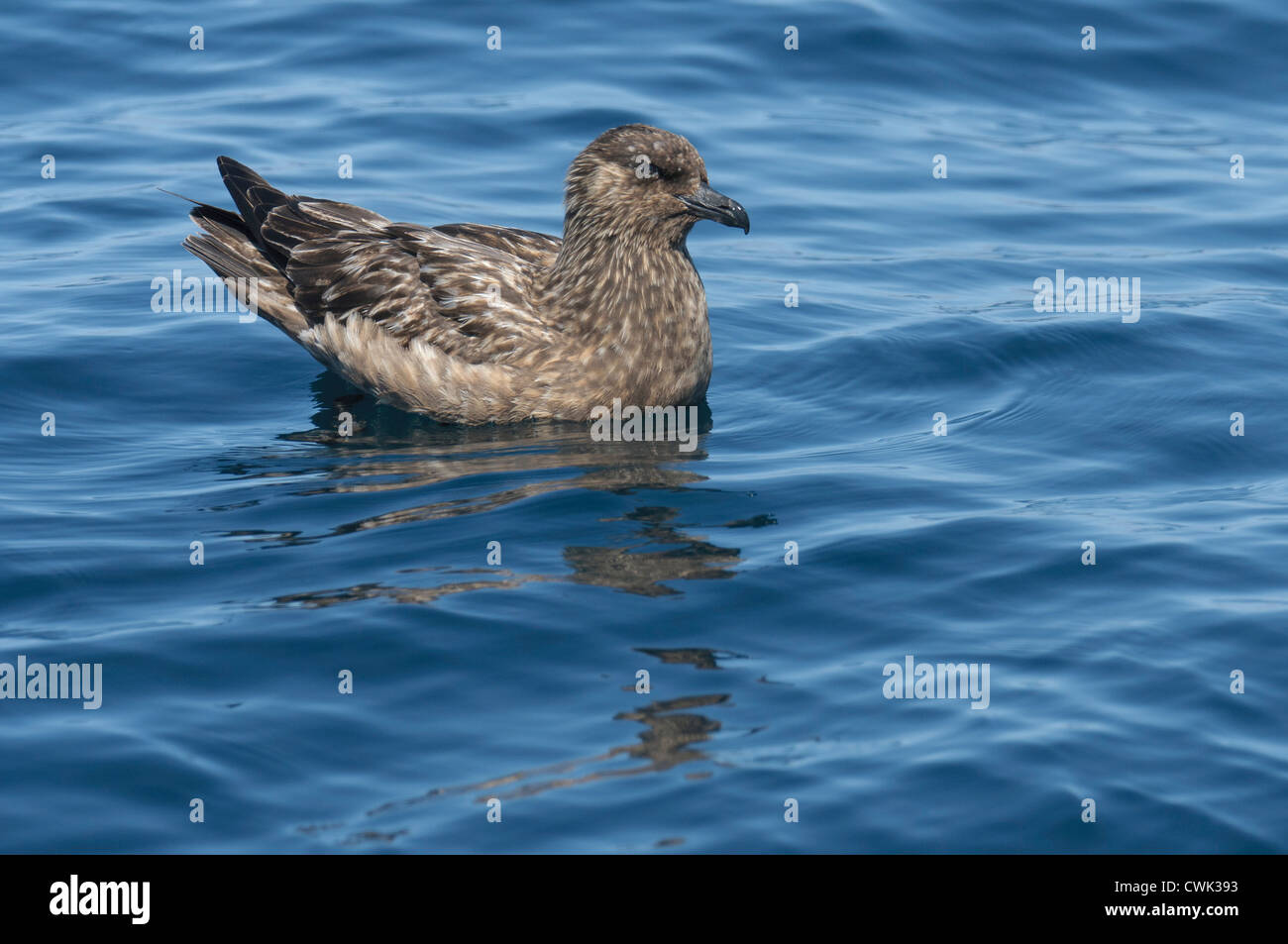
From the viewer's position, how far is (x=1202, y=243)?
42.9ft

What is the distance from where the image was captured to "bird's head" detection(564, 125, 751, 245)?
30.5 feet

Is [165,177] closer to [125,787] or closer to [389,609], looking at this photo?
[389,609]

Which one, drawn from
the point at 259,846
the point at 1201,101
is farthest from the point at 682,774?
→ the point at 1201,101

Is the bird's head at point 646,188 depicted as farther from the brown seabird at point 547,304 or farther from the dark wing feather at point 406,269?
the dark wing feather at point 406,269

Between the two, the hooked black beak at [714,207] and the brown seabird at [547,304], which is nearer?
the hooked black beak at [714,207]

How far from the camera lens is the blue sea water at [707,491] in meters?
5.92

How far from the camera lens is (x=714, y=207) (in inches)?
365

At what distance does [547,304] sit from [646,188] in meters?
0.89

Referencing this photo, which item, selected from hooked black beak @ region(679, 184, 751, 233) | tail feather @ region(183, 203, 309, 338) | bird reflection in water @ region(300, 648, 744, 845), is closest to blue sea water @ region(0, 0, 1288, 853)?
bird reflection in water @ region(300, 648, 744, 845)

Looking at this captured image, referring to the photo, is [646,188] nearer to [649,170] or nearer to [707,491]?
[649,170]

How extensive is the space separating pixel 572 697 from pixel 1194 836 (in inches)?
90.1

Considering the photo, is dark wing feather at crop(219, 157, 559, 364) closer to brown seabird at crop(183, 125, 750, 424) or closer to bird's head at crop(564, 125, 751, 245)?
brown seabird at crop(183, 125, 750, 424)

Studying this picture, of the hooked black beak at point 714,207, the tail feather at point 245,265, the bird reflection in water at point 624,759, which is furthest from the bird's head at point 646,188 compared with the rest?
the bird reflection in water at point 624,759

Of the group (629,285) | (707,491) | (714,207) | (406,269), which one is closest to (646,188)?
(714,207)
